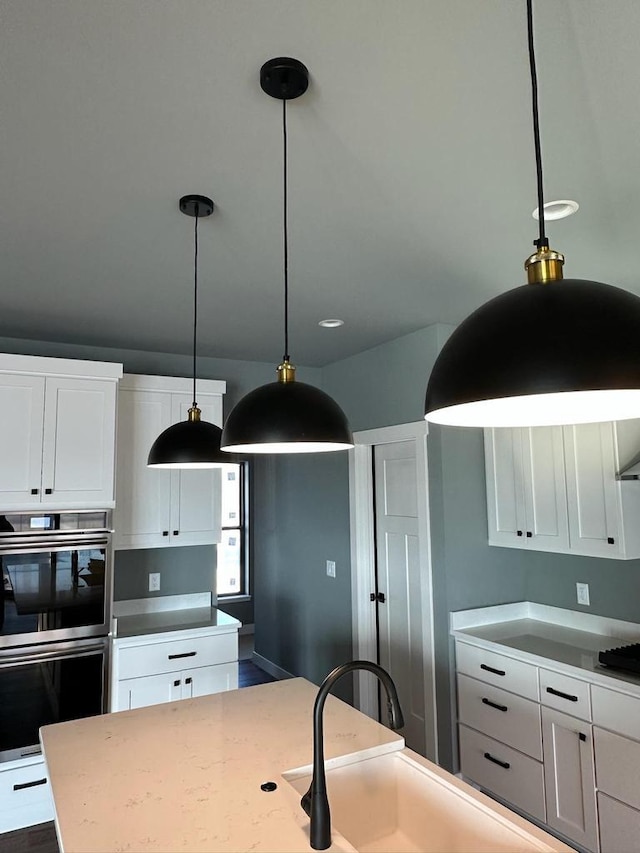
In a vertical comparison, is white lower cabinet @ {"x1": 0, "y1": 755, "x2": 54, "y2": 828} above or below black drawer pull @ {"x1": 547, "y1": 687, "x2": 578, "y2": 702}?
below

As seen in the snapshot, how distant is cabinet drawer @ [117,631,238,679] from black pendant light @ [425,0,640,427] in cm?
292

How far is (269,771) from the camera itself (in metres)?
1.66

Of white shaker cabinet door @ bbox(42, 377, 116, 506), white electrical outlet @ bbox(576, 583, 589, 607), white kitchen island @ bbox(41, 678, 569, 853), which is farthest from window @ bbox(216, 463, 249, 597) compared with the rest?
white kitchen island @ bbox(41, 678, 569, 853)

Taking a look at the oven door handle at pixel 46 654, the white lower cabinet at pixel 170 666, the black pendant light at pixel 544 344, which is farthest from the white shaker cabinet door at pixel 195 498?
the black pendant light at pixel 544 344

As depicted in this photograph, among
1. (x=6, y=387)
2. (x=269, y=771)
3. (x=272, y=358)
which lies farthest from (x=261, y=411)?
(x=272, y=358)

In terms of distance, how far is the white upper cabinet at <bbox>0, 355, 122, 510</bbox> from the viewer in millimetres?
3096

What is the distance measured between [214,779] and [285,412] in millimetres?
1047

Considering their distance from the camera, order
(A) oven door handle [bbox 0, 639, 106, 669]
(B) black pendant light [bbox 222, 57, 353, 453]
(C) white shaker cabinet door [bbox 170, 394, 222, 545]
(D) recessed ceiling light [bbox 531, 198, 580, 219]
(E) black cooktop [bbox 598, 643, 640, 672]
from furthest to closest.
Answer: (C) white shaker cabinet door [bbox 170, 394, 222, 545] → (A) oven door handle [bbox 0, 639, 106, 669] → (E) black cooktop [bbox 598, 643, 640, 672] → (D) recessed ceiling light [bbox 531, 198, 580, 219] → (B) black pendant light [bbox 222, 57, 353, 453]

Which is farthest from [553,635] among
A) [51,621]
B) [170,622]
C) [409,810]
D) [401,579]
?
[51,621]

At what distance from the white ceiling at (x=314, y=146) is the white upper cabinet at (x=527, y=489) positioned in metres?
0.94

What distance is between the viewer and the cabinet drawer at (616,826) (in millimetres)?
2436

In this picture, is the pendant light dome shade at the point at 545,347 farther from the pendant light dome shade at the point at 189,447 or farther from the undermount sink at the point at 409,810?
the pendant light dome shade at the point at 189,447

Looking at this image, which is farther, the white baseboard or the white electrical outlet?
the white baseboard

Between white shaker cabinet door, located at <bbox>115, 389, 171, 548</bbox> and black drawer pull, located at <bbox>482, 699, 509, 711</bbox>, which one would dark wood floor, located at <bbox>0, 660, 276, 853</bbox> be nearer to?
white shaker cabinet door, located at <bbox>115, 389, 171, 548</bbox>
